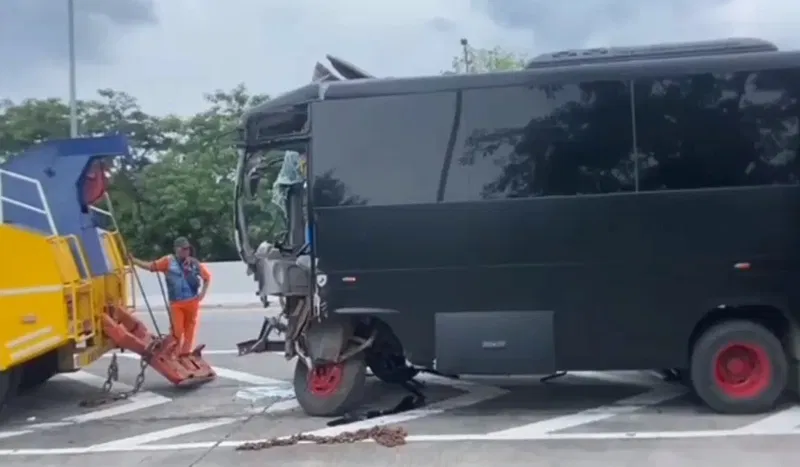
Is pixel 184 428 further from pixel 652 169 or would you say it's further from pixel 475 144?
pixel 652 169

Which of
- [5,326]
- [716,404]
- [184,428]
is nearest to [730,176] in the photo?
[716,404]

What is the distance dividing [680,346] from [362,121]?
3440mm

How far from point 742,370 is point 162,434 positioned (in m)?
5.18

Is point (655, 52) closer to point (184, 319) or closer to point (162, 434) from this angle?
point (162, 434)

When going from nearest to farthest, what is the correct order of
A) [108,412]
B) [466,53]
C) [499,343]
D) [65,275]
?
[499,343] < [65,275] < [108,412] < [466,53]

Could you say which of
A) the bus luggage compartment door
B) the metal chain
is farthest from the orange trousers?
the bus luggage compartment door

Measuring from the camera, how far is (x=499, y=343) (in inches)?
335

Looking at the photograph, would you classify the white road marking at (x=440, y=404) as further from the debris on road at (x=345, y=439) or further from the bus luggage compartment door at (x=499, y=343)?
the bus luggage compartment door at (x=499, y=343)

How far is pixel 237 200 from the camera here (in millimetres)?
9164

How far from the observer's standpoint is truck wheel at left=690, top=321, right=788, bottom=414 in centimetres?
848

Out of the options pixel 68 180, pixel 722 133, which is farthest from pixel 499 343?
pixel 68 180

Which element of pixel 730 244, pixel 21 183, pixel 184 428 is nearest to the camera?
pixel 730 244

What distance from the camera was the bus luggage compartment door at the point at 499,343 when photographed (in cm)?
848

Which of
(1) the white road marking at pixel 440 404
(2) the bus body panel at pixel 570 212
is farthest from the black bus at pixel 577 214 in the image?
(1) the white road marking at pixel 440 404
